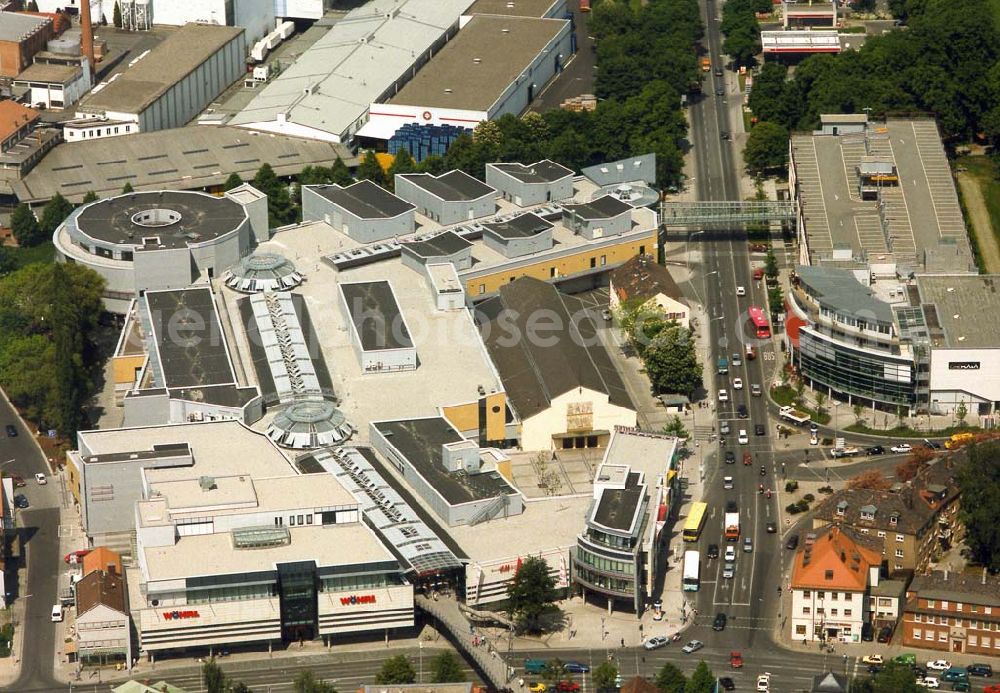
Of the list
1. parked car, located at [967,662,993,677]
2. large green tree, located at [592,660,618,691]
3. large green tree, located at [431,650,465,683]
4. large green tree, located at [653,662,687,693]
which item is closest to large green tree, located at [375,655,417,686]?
large green tree, located at [431,650,465,683]

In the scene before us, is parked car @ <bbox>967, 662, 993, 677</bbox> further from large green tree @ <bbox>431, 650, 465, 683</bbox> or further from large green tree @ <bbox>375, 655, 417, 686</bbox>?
large green tree @ <bbox>375, 655, 417, 686</bbox>

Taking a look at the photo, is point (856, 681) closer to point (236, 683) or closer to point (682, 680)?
point (682, 680)

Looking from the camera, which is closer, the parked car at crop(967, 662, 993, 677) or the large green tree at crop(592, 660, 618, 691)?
the large green tree at crop(592, 660, 618, 691)

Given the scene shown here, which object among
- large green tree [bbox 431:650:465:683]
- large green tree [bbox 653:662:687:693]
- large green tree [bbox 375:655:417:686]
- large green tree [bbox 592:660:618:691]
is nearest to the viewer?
large green tree [bbox 653:662:687:693]

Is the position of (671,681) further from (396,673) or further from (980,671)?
(980,671)

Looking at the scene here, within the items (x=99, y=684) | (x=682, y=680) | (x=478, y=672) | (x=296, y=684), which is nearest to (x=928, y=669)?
(x=682, y=680)
